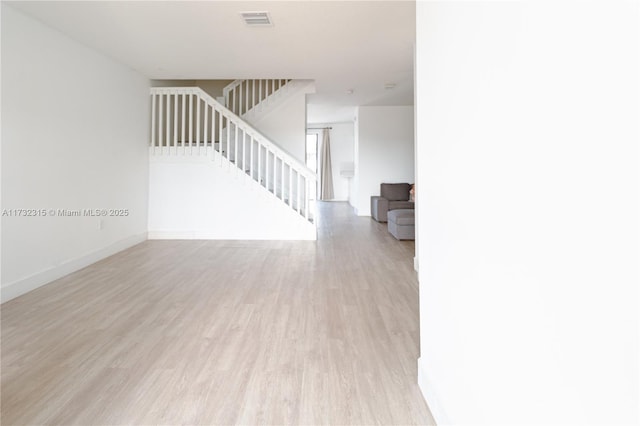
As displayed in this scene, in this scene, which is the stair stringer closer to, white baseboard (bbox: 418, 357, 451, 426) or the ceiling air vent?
the ceiling air vent

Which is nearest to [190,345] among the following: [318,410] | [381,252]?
[318,410]

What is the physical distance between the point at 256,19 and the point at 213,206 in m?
3.09

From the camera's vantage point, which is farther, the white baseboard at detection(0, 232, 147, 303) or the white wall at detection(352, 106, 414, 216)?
the white wall at detection(352, 106, 414, 216)

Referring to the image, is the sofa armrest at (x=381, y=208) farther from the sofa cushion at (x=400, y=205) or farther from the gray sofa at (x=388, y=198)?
the sofa cushion at (x=400, y=205)

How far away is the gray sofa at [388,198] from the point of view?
737 cm

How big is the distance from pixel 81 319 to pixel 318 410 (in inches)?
74.9

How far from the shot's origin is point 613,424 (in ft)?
1.77

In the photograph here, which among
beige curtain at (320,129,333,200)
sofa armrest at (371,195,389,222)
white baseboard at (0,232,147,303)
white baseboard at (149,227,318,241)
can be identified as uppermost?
beige curtain at (320,129,333,200)

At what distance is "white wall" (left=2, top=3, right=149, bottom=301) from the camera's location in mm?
3035

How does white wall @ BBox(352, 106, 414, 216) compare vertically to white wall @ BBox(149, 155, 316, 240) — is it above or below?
above

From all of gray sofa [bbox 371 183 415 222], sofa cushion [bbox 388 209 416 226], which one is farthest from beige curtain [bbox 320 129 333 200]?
sofa cushion [bbox 388 209 416 226]

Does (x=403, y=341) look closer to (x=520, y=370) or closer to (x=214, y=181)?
(x=520, y=370)

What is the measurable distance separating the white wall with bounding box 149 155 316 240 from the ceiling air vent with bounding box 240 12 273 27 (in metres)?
2.53

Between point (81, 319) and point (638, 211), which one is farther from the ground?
point (638, 211)
